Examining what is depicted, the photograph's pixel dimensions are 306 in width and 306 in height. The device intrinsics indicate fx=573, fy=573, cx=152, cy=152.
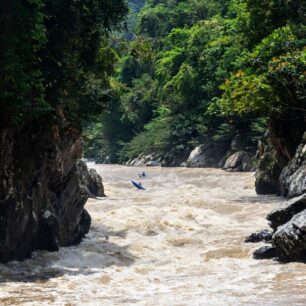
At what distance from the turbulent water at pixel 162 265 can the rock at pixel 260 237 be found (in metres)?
0.33

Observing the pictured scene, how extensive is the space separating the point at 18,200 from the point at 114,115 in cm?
5330

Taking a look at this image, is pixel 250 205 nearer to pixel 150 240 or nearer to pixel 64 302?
pixel 150 240

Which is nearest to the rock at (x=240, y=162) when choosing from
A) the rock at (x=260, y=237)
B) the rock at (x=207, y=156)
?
the rock at (x=207, y=156)

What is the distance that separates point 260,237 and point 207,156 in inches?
1180

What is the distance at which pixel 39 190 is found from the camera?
42.3 feet

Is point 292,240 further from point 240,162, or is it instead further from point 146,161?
point 146,161

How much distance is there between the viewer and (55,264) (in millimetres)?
12086

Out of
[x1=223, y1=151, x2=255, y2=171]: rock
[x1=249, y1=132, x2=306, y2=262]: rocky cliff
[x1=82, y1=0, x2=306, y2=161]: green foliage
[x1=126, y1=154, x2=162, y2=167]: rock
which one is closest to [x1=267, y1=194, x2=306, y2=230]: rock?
[x1=249, y1=132, x2=306, y2=262]: rocky cliff

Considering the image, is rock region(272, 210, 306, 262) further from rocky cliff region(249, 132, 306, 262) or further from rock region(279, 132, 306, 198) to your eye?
rock region(279, 132, 306, 198)

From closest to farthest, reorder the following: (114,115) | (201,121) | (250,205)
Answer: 1. (250,205)
2. (201,121)
3. (114,115)

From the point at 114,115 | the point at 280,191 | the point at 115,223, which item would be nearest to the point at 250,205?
the point at 280,191

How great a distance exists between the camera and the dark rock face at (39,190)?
11.6m

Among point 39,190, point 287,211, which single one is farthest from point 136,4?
point 287,211

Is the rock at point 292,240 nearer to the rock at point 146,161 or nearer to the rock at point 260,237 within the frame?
the rock at point 260,237
